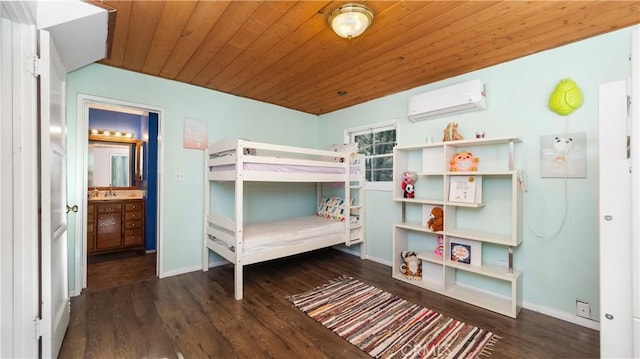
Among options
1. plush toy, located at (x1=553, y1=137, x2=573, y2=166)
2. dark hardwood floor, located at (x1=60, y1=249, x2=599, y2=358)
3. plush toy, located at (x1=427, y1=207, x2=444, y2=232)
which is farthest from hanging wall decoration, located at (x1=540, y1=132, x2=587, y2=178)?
dark hardwood floor, located at (x1=60, y1=249, x2=599, y2=358)

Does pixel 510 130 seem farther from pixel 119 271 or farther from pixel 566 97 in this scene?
pixel 119 271

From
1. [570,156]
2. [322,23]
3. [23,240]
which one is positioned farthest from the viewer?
[570,156]

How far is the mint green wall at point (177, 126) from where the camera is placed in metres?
2.54

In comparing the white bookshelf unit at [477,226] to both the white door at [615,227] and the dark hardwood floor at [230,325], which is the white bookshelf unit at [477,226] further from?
the white door at [615,227]

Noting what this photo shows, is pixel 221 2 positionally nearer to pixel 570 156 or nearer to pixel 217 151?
pixel 217 151

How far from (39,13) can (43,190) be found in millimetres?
950

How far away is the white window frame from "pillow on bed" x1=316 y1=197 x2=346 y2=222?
462 millimetres

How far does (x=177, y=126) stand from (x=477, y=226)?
11.3ft

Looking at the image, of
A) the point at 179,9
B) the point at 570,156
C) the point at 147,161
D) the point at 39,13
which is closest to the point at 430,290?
the point at 570,156

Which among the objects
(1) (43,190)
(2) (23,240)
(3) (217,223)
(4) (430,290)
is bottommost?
(4) (430,290)

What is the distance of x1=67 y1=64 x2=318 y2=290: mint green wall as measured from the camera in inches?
100.0

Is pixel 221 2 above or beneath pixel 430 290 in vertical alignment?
above

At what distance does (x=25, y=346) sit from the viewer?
131 centimetres

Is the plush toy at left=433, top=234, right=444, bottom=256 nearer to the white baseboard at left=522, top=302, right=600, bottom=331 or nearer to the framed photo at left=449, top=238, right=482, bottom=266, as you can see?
the framed photo at left=449, top=238, right=482, bottom=266
